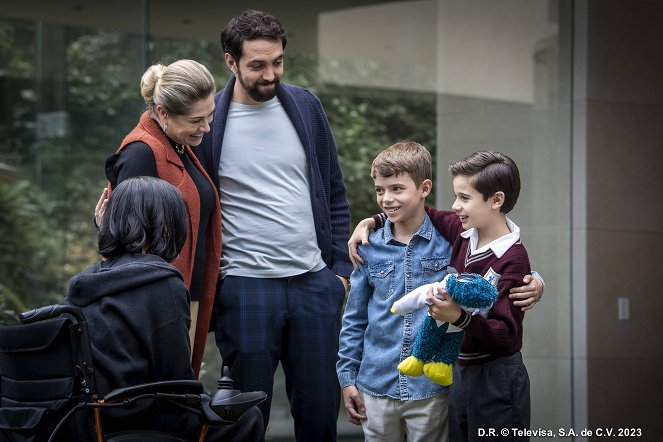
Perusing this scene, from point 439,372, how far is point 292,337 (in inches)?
27.9

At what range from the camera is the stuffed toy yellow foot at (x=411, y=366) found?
331 cm

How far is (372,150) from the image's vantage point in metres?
6.76

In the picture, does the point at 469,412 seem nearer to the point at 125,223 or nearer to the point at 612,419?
the point at 125,223

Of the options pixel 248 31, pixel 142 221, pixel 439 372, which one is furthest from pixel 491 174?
pixel 142 221

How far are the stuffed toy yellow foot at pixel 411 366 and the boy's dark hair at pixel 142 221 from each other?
2.50ft

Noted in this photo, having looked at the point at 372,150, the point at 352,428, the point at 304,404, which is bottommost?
the point at 352,428

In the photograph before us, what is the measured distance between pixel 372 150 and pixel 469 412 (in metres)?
3.52

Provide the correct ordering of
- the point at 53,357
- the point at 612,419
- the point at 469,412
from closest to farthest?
the point at 53,357 < the point at 469,412 < the point at 612,419

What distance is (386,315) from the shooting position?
3676mm

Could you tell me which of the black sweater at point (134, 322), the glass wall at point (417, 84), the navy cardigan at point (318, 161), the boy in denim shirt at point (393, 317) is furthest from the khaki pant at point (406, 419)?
the glass wall at point (417, 84)

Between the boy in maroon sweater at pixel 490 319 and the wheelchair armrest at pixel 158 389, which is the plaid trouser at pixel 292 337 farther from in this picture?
the wheelchair armrest at pixel 158 389

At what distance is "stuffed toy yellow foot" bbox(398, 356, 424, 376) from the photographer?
3314 mm

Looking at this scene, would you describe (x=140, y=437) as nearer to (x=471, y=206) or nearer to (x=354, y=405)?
(x=354, y=405)

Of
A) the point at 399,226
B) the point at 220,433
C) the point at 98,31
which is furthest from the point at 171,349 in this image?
the point at 98,31
